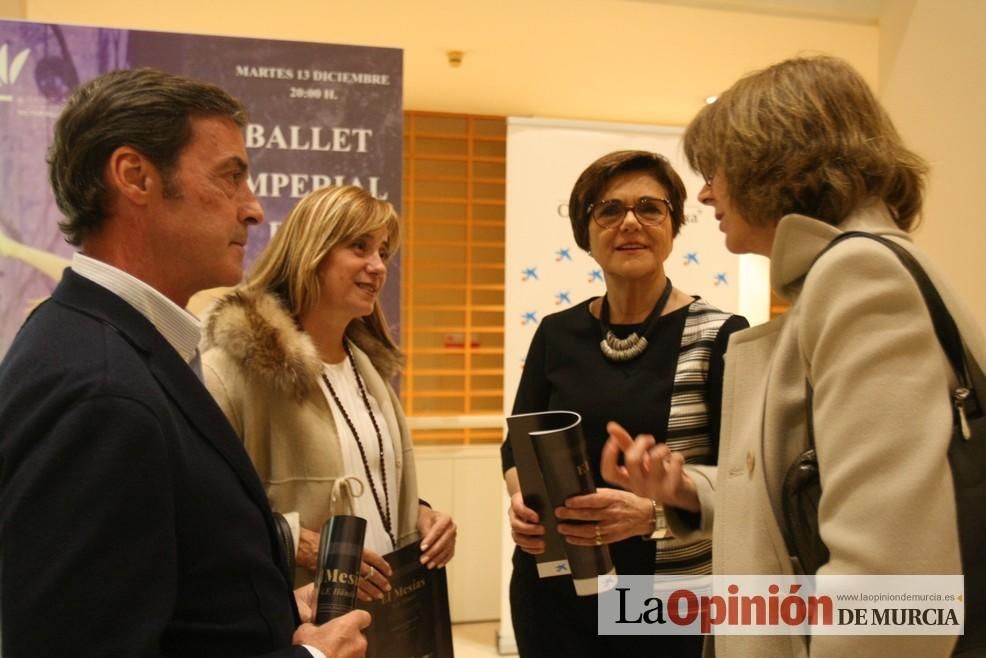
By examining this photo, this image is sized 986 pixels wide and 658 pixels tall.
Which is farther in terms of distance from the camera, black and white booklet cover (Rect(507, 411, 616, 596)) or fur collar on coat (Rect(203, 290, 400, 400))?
fur collar on coat (Rect(203, 290, 400, 400))

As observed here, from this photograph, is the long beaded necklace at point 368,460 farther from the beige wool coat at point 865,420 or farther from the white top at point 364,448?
the beige wool coat at point 865,420

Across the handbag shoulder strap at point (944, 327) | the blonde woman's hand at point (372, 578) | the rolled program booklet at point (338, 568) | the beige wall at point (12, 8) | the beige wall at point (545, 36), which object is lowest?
the blonde woman's hand at point (372, 578)

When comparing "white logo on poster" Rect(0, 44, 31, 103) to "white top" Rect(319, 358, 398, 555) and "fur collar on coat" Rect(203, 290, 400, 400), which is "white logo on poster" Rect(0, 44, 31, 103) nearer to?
"fur collar on coat" Rect(203, 290, 400, 400)

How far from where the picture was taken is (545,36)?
378 centimetres

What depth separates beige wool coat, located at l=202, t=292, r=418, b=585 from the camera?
6.44 feet

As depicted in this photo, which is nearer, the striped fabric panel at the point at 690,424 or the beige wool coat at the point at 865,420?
the beige wool coat at the point at 865,420

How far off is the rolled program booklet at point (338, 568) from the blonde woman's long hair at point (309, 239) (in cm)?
87

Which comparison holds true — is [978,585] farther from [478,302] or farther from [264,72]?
[478,302]

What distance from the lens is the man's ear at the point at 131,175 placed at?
1.15m

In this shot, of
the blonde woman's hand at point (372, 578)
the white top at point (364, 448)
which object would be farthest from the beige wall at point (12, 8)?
the blonde woman's hand at point (372, 578)

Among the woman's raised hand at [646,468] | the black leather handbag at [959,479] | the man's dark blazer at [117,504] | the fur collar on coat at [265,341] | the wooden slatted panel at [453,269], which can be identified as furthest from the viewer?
the wooden slatted panel at [453,269]

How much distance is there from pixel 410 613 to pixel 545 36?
2795 mm

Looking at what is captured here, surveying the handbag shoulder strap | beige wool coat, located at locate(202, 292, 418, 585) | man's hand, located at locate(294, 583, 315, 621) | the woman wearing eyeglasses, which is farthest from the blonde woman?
the handbag shoulder strap

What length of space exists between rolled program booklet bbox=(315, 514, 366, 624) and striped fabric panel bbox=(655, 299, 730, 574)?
79 centimetres
